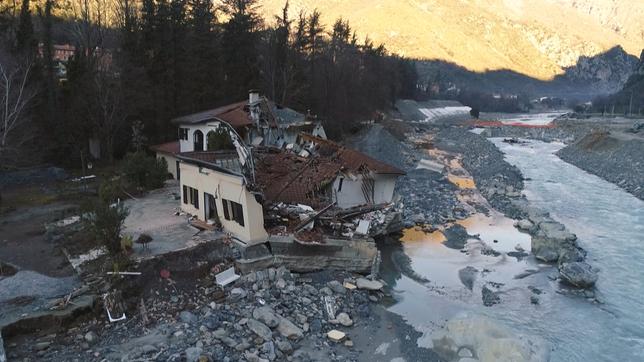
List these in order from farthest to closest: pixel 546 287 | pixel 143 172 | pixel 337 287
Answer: pixel 143 172
pixel 546 287
pixel 337 287

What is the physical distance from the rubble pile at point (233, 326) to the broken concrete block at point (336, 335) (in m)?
0.03

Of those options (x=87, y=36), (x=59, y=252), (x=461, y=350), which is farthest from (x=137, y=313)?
(x=87, y=36)

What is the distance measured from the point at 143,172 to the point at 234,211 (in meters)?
9.16

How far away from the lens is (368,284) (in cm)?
1658

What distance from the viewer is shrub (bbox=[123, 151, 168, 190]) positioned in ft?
80.5

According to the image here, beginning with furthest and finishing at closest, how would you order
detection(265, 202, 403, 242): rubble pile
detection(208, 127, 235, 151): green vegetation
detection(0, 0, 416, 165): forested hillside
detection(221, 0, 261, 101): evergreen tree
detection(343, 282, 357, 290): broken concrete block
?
detection(221, 0, 261, 101): evergreen tree < detection(0, 0, 416, 165): forested hillside < detection(208, 127, 235, 151): green vegetation < detection(265, 202, 403, 242): rubble pile < detection(343, 282, 357, 290): broken concrete block

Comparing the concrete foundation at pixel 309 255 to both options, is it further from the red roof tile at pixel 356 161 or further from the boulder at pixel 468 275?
the red roof tile at pixel 356 161

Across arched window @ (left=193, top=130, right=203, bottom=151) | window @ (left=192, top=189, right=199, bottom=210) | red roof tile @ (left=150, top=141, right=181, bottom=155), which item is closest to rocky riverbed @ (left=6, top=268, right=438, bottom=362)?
window @ (left=192, top=189, right=199, bottom=210)

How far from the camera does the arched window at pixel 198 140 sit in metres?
28.9

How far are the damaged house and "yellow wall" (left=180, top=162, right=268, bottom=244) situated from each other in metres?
0.03

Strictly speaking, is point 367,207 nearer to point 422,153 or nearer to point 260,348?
point 260,348

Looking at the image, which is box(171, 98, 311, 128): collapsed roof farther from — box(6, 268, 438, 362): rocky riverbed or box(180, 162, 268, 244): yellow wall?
box(6, 268, 438, 362): rocky riverbed

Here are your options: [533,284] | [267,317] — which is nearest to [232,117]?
[267,317]

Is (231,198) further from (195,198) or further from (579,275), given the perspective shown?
(579,275)
